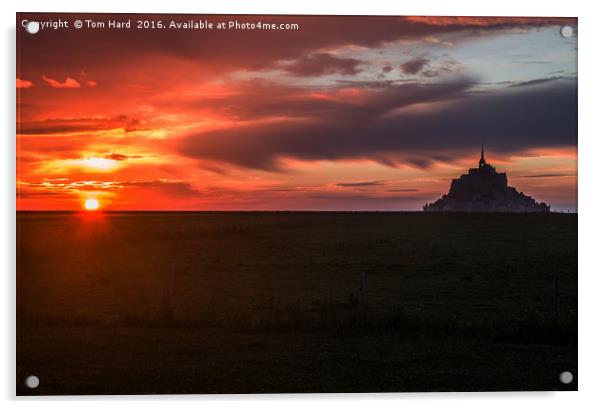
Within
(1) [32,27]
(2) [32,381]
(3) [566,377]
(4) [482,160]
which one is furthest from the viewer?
(4) [482,160]

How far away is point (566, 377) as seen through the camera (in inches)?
277

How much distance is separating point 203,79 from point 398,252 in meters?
22.0

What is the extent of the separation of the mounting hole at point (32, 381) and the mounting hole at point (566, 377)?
18.1 feet

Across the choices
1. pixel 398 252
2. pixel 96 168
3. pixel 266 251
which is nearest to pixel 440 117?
pixel 96 168

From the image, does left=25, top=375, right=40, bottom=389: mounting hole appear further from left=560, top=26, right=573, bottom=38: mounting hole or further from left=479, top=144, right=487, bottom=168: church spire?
left=560, top=26, right=573, bottom=38: mounting hole

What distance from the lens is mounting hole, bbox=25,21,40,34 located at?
686 cm

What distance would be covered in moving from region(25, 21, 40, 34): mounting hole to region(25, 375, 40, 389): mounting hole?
3.59 meters

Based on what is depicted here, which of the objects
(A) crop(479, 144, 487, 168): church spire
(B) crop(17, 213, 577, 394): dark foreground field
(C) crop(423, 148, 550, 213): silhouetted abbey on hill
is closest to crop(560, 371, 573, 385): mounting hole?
(B) crop(17, 213, 577, 394): dark foreground field

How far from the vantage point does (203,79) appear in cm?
720

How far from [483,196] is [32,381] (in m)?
5.55

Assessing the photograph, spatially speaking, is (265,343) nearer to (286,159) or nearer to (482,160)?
(286,159)

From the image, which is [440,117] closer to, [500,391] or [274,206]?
[274,206]
